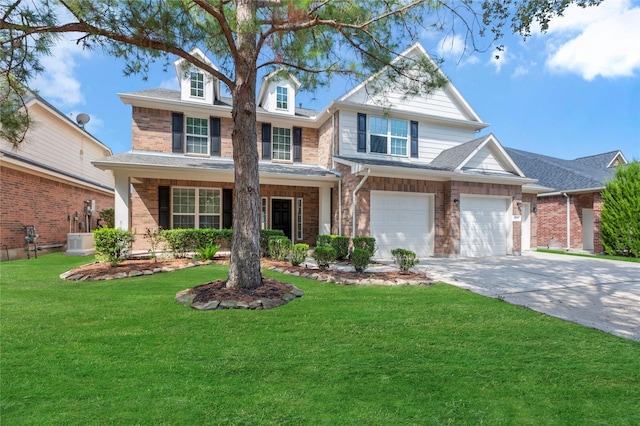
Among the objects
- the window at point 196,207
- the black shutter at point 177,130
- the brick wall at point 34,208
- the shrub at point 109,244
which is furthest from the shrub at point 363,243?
the brick wall at point 34,208

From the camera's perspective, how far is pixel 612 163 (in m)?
20.4

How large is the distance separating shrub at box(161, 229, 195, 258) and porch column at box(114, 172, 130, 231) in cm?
136

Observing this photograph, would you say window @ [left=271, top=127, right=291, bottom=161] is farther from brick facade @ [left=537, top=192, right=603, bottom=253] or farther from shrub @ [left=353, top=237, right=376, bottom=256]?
brick facade @ [left=537, top=192, right=603, bottom=253]

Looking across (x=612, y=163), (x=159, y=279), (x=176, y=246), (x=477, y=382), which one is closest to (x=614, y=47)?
(x=477, y=382)

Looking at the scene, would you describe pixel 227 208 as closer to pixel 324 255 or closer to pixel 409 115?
pixel 324 255

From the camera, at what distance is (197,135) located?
12023mm

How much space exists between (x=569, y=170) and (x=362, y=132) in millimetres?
13849

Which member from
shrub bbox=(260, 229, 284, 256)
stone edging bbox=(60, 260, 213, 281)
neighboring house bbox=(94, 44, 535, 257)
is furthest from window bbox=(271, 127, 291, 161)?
stone edging bbox=(60, 260, 213, 281)

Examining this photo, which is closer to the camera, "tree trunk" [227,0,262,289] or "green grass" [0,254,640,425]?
"green grass" [0,254,640,425]

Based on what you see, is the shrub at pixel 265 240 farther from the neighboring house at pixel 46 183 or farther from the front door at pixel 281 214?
the neighboring house at pixel 46 183

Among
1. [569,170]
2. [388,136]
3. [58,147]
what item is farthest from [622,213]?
[58,147]

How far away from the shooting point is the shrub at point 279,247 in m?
9.07

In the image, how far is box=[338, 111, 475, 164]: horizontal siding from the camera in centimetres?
1173

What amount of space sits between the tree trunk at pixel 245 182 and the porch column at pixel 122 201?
6.42 metres
